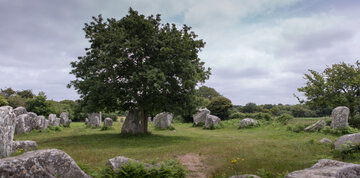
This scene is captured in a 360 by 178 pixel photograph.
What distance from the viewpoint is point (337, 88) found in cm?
2367

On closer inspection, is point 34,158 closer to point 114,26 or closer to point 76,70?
point 76,70

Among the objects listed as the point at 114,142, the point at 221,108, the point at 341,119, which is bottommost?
the point at 114,142

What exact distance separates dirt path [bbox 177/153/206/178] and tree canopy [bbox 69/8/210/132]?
6440mm

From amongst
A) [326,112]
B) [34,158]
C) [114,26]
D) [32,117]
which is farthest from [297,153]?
[326,112]

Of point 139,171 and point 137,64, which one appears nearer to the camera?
point 139,171

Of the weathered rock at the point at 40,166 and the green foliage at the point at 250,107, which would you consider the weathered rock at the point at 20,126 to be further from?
the green foliage at the point at 250,107

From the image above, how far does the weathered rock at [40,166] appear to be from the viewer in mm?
5269

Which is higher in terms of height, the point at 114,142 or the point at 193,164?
the point at 114,142

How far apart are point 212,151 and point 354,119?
61.6 feet

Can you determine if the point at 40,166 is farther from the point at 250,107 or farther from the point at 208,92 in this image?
the point at 208,92

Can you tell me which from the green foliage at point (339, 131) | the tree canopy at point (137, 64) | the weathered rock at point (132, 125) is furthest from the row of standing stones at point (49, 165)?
the green foliage at point (339, 131)

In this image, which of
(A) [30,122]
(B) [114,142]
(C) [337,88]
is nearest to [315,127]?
(C) [337,88]

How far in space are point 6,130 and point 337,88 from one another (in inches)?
1094

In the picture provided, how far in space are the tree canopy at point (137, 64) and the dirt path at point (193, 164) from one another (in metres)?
6.44
